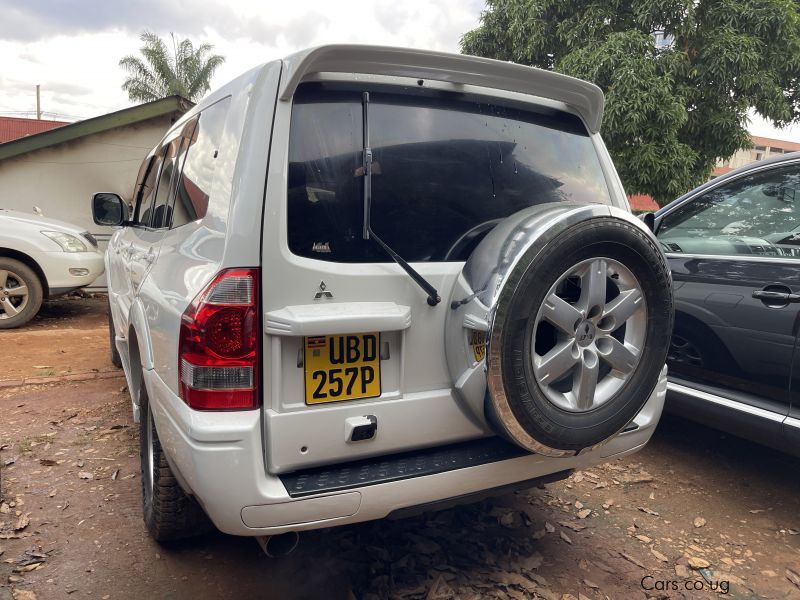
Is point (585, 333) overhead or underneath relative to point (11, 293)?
overhead

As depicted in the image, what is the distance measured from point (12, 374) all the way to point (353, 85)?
4628mm

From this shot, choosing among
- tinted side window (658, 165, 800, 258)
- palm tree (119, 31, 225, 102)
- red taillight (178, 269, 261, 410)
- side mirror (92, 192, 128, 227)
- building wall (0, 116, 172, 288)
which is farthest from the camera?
palm tree (119, 31, 225, 102)

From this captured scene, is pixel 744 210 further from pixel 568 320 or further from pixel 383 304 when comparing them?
pixel 383 304

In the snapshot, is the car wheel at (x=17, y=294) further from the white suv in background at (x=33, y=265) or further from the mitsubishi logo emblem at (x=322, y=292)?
the mitsubishi logo emblem at (x=322, y=292)

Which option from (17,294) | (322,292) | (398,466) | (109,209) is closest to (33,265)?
(17,294)

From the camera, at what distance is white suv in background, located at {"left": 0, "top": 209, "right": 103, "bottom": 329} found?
6.66m

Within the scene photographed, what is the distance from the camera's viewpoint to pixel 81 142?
9.34 meters

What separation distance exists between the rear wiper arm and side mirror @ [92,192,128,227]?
240cm

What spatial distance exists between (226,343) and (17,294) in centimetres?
628

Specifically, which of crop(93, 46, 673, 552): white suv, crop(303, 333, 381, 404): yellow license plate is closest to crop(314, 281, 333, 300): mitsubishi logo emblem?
crop(93, 46, 673, 552): white suv

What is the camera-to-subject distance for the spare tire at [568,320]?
1.83 metres

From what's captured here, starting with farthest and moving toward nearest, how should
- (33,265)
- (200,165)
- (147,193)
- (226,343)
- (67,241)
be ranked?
(67,241), (33,265), (147,193), (200,165), (226,343)

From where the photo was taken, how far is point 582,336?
77.0 inches

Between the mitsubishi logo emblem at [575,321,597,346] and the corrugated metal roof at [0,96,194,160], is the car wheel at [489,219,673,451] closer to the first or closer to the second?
the mitsubishi logo emblem at [575,321,597,346]
